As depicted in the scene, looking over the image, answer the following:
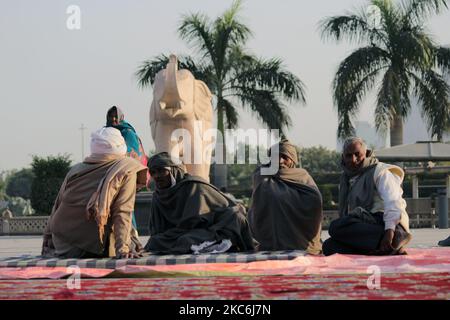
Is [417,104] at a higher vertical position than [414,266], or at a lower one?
higher

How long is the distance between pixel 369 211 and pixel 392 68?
1651 centimetres

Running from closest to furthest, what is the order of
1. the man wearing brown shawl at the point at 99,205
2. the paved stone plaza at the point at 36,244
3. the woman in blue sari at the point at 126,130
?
the man wearing brown shawl at the point at 99,205
the woman in blue sari at the point at 126,130
the paved stone plaza at the point at 36,244

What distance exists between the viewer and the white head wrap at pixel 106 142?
714 centimetres

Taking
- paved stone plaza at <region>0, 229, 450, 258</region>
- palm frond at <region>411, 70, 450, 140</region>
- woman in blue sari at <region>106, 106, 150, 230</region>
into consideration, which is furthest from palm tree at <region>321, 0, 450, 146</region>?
woman in blue sari at <region>106, 106, 150, 230</region>

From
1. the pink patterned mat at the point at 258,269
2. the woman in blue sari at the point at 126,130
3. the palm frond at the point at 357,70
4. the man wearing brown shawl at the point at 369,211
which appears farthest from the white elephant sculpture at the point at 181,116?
the palm frond at the point at 357,70

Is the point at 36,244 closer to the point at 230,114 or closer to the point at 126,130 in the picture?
the point at 126,130

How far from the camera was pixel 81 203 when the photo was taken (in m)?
7.03

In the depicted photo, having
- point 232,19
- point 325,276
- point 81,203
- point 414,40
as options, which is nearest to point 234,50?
point 232,19

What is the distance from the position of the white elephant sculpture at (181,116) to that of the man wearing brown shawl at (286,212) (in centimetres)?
489

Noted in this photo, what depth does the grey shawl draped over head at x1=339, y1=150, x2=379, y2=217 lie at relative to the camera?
705 cm

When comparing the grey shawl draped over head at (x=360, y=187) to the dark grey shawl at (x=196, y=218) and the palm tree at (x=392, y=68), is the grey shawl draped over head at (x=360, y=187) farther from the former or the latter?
Result: the palm tree at (x=392, y=68)
